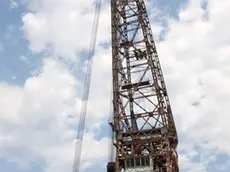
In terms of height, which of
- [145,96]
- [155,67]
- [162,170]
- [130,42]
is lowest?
[162,170]

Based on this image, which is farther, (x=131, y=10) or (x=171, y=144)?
(x=131, y=10)

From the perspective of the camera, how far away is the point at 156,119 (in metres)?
67.3

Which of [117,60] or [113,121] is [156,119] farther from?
[117,60]

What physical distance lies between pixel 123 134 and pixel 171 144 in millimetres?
7065

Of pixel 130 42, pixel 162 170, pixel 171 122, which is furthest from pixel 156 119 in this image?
A: pixel 130 42

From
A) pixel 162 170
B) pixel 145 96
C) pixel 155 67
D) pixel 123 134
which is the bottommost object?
pixel 162 170

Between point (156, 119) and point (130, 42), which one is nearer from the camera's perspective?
point (156, 119)

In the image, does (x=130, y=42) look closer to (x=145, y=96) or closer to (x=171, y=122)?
(x=145, y=96)

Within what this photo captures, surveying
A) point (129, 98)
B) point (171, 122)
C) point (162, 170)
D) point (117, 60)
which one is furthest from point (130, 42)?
point (162, 170)

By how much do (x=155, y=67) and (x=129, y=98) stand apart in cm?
606

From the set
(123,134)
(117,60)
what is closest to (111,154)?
(123,134)

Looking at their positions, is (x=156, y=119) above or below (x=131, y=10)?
below

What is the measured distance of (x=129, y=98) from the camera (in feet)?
229

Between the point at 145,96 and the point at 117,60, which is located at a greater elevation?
→ the point at 117,60
